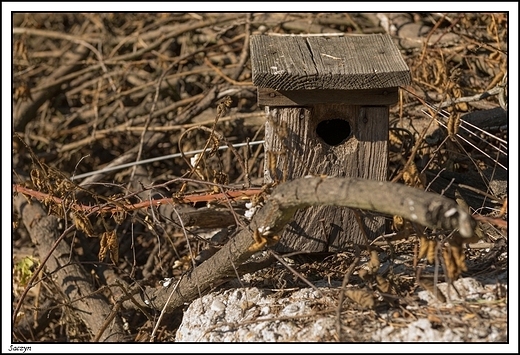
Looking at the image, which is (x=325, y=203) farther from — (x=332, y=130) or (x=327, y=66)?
(x=332, y=130)

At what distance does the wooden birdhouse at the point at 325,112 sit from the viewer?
9.74 feet

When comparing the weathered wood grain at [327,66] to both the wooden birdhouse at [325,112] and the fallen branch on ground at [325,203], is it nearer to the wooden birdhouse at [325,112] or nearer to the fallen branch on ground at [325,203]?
the wooden birdhouse at [325,112]

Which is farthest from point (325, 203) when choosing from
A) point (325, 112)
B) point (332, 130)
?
point (332, 130)

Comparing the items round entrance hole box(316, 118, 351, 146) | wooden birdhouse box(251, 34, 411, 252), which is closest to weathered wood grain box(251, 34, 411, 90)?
wooden birdhouse box(251, 34, 411, 252)

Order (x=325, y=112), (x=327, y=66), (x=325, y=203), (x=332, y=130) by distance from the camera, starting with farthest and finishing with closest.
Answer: (x=332, y=130) → (x=325, y=112) → (x=327, y=66) → (x=325, y=203)

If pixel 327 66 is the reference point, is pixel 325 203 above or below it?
below

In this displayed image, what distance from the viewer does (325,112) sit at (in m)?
3.21

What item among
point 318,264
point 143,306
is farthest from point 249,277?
point 143,306

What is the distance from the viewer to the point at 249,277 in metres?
3.43

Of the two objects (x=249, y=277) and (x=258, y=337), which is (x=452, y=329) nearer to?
(x=258, y=337)

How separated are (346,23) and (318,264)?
2312 millimetres

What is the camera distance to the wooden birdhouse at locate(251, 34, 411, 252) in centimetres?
297

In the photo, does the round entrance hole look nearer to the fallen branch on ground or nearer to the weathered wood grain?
the weathered wood grain

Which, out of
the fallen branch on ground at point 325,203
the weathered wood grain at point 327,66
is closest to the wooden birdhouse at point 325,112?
the weathered wood grain at point 327,66
